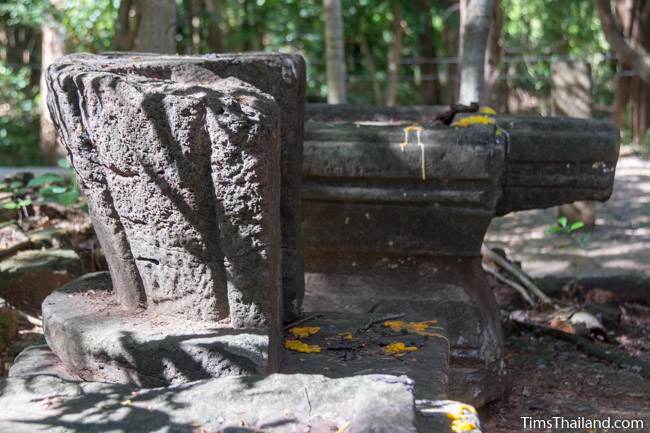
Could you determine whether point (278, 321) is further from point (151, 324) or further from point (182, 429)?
point (182, 429)

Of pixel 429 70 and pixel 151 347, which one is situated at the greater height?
pixel 429 70

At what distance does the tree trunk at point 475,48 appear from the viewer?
502cm

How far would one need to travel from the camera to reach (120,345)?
2312 millimetres

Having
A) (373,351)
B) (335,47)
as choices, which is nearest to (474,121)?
(373,351)

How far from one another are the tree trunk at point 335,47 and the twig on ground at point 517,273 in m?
1.96

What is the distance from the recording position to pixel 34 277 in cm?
428

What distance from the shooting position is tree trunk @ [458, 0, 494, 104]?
502cm

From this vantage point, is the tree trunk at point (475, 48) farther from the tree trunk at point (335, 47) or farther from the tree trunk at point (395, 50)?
the tree trunk at point (395, 50)

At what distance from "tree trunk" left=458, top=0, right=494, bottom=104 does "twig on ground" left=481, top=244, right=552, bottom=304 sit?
0.91 metres

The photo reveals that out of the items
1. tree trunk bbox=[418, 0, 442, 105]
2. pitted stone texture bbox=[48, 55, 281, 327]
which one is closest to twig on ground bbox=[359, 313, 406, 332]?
pitted stone texture bbox=[48, 55, 281, 327]

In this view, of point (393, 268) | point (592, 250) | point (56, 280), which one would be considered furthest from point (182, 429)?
point (592, 250)

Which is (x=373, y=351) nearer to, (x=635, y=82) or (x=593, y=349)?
(x=593, y=349)

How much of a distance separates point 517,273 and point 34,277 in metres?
2.65

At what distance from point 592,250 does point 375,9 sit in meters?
6.09
